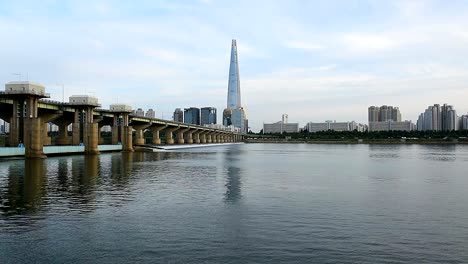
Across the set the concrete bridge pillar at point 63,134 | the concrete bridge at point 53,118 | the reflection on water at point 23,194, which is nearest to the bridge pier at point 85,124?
the concrete bridge at point 53,118

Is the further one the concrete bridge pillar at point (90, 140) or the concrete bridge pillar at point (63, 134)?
the concrete bridge pillar at point (63, 134)

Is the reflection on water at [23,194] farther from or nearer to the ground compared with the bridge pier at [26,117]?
nearer to the ground

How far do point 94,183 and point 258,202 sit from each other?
19.9 m

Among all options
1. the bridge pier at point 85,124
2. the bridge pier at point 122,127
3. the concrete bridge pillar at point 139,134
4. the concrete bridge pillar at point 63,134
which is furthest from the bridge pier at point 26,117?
the concrete bridge pillar at point 139,134

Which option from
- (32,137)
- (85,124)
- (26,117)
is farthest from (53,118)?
(32,137)

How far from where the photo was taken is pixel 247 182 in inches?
1778

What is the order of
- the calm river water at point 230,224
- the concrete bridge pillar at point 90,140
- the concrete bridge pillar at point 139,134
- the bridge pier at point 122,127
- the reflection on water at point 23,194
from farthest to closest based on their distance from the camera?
1. the concrete bridge pillar at point 139,134
2. the bridge pier at point 122,127
3. the concrete bridge pillar at point 90,140
4. the reflection on water at point 23,194
5. the calm river water at point 230,224

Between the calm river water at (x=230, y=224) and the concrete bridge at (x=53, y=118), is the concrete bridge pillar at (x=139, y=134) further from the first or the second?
the calm river water at (x=230, y=224)

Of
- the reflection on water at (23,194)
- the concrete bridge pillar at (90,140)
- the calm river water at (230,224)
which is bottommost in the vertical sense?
the calm river water at (230,224)

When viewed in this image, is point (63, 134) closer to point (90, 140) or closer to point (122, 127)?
point (122, 127)

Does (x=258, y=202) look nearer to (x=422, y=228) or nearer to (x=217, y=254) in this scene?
(x=422, y=228)

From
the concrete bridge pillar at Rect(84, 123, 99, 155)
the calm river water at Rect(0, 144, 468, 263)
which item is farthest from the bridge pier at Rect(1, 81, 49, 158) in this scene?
the calm river water at Rect(0, 144, 468, 263)

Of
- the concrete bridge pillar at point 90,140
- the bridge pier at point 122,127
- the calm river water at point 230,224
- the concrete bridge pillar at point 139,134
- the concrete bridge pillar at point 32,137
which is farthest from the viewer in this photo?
the concrete bridge pillar at point 139,134

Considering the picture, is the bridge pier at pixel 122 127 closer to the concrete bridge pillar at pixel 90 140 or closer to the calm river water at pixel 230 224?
the concrete bridge pillar at pixel 90 140
